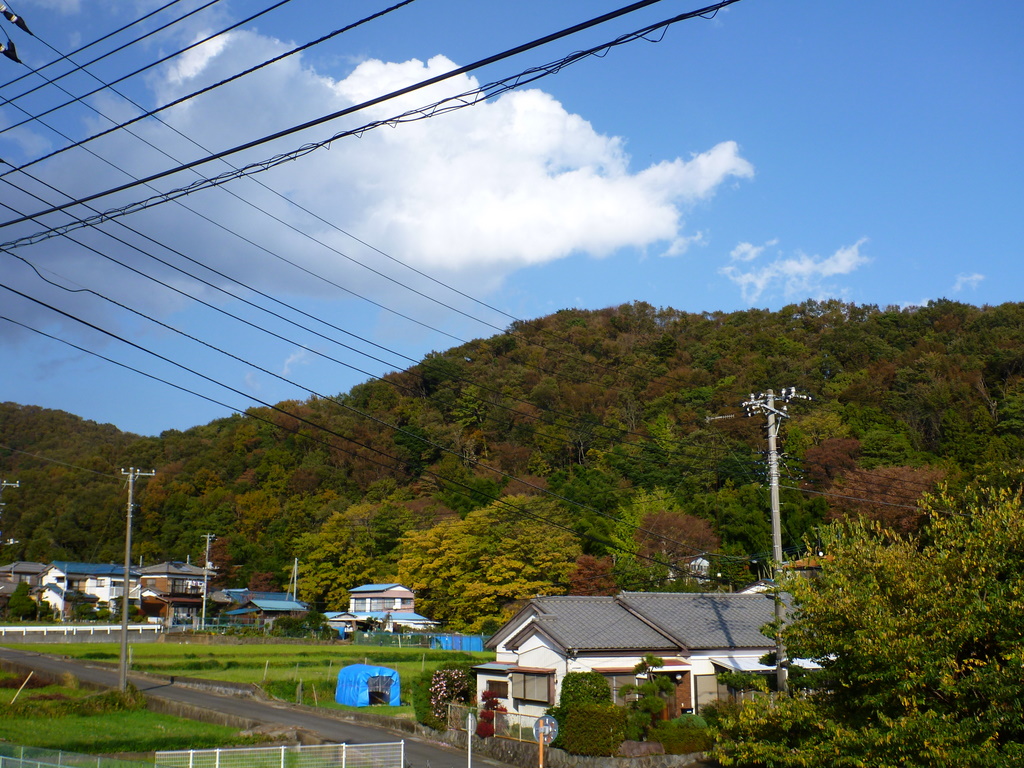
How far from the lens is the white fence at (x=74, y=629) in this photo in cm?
5088

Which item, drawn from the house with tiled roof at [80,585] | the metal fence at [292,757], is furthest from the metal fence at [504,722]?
the house with tiled roof at [80,585]

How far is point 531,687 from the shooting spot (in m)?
23.7

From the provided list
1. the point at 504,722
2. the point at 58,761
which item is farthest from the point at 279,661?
the point at 58,761

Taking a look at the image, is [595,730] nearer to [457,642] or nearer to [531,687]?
[531,687]

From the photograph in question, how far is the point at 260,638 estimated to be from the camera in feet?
177

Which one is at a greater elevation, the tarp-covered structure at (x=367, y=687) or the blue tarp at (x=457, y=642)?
the tarp-covered structure at (x=367, y=687)

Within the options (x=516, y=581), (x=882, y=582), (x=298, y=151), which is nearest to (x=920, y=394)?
(x=516, y=581)

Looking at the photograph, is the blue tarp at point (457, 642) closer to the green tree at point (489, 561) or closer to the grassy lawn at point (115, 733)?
the green tree at point (489, 561)

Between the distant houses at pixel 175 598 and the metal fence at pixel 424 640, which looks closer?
the metal fence at pixel 424 640

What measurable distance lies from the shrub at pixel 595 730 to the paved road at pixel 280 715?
2367mm

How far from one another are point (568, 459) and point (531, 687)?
56297 millimetres

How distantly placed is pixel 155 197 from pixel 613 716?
16409 mm

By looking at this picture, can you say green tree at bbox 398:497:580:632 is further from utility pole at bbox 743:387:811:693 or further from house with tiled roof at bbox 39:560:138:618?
house with tiled roof at bbox 39:560:138:618

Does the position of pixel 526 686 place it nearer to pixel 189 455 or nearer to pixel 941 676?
pixel 941 676
